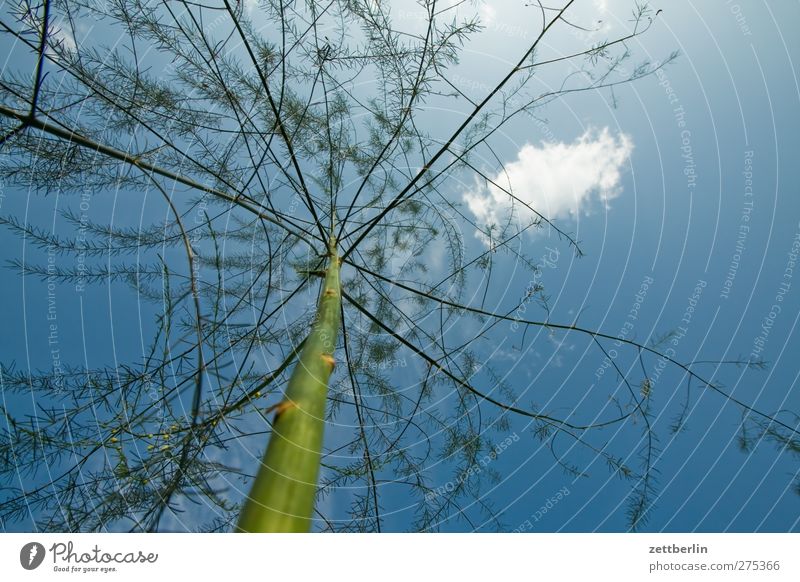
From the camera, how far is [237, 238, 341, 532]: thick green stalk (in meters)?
0.75

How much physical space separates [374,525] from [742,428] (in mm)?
1328

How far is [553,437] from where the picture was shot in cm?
168

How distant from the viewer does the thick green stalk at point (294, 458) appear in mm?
749

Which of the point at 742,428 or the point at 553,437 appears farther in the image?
the point at 553,437

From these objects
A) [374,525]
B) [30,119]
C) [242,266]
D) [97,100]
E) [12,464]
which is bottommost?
[374,525]

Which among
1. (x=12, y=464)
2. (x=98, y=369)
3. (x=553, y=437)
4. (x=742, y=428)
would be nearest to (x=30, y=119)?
(x=98, y=369)
